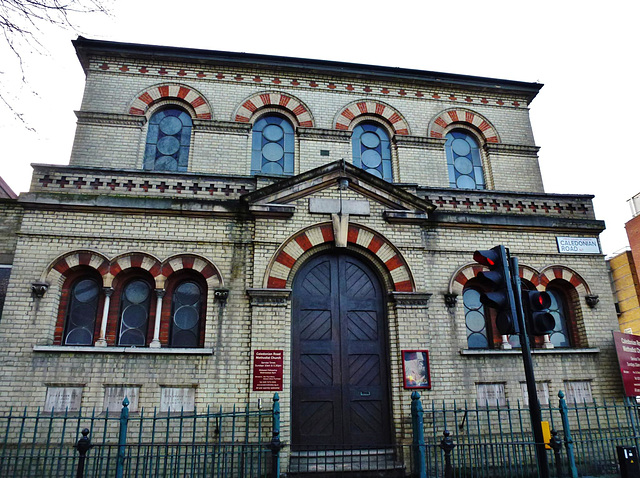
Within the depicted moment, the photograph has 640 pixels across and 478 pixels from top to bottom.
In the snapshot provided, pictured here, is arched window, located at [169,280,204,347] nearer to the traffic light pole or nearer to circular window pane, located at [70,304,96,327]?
circular window pane, located at [70,304,96,327]

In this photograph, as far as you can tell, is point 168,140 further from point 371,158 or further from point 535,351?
point 535,351

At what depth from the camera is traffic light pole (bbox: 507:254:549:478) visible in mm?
5781

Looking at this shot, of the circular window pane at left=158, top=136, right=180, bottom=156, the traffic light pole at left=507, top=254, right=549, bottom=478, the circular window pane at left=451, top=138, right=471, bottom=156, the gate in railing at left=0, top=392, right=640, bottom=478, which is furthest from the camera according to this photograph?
the circular window pane at left=451, top=138, right=471, bottom=156

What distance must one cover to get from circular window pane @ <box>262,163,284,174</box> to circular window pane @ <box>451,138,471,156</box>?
4.83 metres

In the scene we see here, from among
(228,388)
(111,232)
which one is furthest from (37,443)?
(111,232)

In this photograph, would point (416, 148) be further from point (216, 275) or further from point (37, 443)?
point (37, 443)

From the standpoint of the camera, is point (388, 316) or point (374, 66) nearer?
point (388, 316)

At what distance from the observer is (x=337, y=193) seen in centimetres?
1068

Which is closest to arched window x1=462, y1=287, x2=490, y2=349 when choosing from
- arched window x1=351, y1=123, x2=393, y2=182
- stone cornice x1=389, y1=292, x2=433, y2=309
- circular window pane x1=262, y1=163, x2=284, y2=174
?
stone cornice x1=389, y1=292, x2=433, y2=309

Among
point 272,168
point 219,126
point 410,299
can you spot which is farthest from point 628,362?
point 219,126

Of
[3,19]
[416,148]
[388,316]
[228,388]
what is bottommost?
[228,388]

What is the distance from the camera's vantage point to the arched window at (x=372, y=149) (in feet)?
41.5

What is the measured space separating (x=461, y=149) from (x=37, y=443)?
38.5 ft

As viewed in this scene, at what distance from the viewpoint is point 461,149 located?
13484 millimetres
